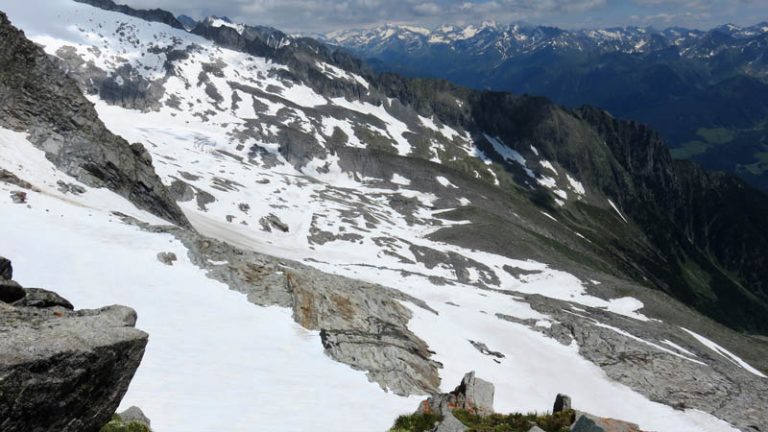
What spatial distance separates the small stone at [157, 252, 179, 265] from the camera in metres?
30.8

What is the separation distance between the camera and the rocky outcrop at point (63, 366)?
7.96 m

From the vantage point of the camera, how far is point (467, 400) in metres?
19.5

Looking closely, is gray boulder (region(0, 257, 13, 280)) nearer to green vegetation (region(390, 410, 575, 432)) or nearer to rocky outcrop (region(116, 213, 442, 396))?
green vegetation (region(390, 410, 575, 432))

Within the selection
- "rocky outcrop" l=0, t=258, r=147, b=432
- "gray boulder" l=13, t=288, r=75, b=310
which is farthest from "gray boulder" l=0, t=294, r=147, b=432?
"gray boulder" l=13, t=288, r=75, b=310

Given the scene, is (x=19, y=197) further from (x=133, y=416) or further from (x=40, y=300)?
(x=133, y=416)

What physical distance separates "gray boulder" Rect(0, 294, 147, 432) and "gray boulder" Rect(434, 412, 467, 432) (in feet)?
29.1

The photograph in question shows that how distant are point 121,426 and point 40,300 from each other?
3.78 metres

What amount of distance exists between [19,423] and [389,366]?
20293 millimetres

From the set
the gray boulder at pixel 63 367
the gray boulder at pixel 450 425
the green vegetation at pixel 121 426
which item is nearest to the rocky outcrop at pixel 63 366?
the gray boulder at pixel 63 367

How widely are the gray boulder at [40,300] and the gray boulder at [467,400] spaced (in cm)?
1129

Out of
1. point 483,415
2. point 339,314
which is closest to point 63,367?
point 483,415

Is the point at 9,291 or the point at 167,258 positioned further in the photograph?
the point at 167,258

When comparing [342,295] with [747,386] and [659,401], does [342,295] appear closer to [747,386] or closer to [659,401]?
[659,401]

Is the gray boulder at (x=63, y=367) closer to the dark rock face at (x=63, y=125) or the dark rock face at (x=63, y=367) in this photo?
the dark rock face at (x=63, y=367)
